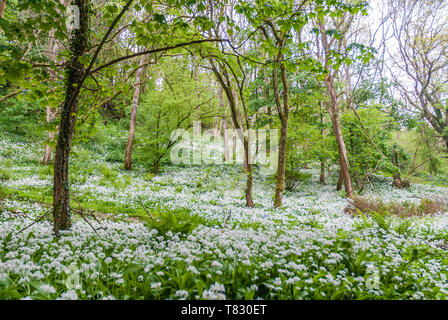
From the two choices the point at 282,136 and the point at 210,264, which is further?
the point at 282,136

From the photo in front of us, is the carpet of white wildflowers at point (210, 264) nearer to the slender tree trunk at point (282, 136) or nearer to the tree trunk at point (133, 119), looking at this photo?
the slender tree trunk at point (282, 136)

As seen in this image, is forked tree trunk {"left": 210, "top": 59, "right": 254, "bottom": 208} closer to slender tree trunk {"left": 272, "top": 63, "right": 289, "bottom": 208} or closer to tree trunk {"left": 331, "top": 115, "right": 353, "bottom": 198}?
slender tree trunk {"left": 272, "top": 63, "right": 289, "bottom": 208}

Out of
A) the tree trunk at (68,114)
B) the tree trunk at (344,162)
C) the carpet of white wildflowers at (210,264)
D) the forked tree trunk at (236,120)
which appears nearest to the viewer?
the carpet of white wildflowers at (210,264)

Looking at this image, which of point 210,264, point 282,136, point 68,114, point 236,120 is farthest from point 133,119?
point 210,264

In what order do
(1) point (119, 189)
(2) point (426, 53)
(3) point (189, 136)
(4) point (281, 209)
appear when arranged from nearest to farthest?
(4) point (281, 209), (1) point (119, 189), (2) point (426, 53), (3) point (189, 136)

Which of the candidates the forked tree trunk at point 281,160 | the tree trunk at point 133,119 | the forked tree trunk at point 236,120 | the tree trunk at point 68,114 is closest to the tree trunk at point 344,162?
the forked tree trunk at point 281,160

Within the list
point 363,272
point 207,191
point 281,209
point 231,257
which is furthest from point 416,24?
point 231,257

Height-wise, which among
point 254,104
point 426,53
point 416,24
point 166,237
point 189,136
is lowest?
point 166,237

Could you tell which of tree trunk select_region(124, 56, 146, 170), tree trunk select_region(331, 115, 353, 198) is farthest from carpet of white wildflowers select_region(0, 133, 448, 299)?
tree trunk select_region(124, 56, 146, 170)

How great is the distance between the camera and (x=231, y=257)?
340 cm

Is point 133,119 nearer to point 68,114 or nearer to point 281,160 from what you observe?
point 281,160

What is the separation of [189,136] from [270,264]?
56.6 ft
